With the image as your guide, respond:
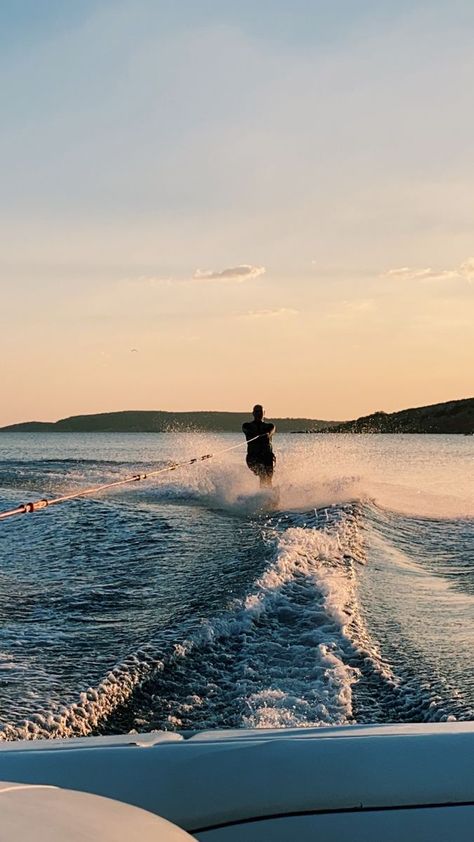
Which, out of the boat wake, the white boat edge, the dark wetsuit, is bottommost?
the boat wake

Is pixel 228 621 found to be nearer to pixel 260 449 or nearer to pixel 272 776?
pixel 272 776

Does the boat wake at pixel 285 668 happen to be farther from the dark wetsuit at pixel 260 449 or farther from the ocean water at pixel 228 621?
the dark wetsuit at pixel 260 449

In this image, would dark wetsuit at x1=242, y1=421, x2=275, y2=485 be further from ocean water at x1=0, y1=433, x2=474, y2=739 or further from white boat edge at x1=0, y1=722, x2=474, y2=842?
white boat edge at x1=0, y1=722, x2=474, y2=842

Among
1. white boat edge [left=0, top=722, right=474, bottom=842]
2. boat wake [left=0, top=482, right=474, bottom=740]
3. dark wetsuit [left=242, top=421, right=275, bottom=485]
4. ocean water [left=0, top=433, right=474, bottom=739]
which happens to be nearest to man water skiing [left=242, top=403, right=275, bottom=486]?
dark wetsuit [left=242, top=421, right=275, bottom=485]

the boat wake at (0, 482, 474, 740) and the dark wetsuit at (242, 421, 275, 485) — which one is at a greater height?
the dark wetsuit at (242, 421, 275, 485)

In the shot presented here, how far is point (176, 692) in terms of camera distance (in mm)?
5207

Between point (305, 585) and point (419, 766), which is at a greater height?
point (419, 766)

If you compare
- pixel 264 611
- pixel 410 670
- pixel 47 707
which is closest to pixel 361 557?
pixel 264 611

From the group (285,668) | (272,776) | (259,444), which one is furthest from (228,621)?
(259,444)

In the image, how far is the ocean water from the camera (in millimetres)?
4922

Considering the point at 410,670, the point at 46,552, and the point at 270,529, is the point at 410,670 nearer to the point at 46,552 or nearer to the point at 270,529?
the point at 46,552

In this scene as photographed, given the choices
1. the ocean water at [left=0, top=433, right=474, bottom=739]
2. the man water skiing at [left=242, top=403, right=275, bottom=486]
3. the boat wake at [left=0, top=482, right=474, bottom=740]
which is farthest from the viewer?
the man water skiing at [left=242, top=403, right=275, bottom=486]

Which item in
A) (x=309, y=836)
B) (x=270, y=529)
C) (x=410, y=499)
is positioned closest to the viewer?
(x=309, y=836)

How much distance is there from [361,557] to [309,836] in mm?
8553
